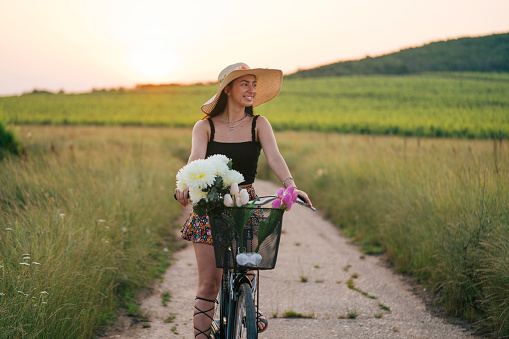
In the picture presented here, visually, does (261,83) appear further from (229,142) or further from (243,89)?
(229,142)

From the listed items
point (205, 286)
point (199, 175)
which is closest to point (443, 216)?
point (205, 286)

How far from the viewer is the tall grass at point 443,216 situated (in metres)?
5.18

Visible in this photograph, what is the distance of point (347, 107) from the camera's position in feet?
150

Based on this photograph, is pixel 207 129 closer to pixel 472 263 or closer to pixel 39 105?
pixel 472 263

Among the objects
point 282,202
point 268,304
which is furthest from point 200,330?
point 268,304

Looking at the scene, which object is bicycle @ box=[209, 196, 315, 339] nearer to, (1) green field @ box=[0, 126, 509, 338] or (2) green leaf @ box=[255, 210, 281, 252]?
(2) green leaf @ box=[255, 210, 281, 252]

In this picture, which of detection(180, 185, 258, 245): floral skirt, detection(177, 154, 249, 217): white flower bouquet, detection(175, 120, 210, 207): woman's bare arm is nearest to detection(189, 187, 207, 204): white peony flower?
detection(177, 154, 249, 217): white flower bouquet

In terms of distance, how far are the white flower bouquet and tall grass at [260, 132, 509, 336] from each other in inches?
115

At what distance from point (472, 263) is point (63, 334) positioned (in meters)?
3.88

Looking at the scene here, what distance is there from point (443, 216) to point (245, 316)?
4.14 meters

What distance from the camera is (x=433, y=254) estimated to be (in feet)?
20.7

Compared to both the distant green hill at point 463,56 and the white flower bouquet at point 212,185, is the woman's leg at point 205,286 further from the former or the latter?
the distant green hill at point 463,56

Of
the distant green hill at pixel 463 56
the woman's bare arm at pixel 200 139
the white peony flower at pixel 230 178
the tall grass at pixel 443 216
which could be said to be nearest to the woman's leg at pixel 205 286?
the woman's bare arm at pixel 200 139

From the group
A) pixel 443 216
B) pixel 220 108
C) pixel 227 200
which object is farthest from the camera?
pixel 443 216
